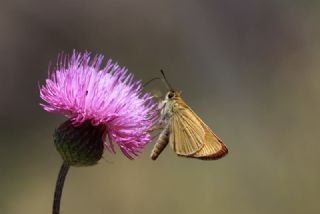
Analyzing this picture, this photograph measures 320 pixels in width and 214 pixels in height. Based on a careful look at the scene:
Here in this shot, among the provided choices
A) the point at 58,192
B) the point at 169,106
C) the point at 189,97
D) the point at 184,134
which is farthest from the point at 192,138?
the point at 189,97

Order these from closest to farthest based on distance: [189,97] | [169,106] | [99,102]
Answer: [99,102], [169,106], [189,97]

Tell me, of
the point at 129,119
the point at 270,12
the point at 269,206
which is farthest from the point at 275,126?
the point at 129,119

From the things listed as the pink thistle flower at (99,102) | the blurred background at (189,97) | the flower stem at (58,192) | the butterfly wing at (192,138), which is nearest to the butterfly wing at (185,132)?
the butterfly wing at (192,138)

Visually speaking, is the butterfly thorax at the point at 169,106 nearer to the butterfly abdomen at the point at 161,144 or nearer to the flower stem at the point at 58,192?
the butterfly abdomen at the point at 161,144

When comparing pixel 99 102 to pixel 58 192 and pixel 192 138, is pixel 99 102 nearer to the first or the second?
pixel 58 192

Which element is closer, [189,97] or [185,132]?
[185,132]

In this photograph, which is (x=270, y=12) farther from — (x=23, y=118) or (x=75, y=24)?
(x=23, y=118)
